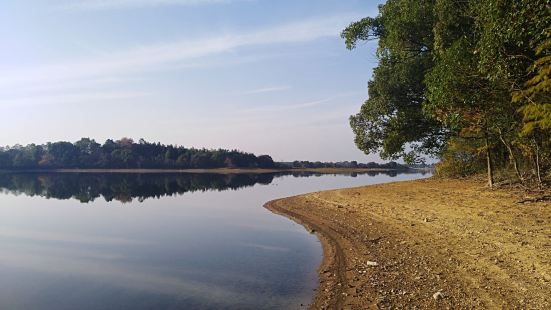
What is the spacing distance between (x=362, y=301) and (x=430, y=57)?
2101 centimetres

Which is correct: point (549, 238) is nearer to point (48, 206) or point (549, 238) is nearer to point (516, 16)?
point (516, 16)

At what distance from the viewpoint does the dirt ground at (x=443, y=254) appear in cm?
1016

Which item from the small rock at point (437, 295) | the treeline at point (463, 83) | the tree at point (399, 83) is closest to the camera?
the small rock at point (437, 295)

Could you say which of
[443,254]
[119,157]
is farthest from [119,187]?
[119,157]

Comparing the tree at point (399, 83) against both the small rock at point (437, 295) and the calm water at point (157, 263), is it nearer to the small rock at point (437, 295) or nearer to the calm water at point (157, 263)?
the calm water at point (157, 263)

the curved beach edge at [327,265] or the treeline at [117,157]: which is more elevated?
the treeline at [117,157]

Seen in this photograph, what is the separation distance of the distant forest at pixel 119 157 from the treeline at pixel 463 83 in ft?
442

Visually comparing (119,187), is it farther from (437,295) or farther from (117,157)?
(117,157)

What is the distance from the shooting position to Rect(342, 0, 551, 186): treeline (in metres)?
13.6

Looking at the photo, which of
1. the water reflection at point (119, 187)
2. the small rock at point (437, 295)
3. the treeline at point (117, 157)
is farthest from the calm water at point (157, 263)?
the treeline at point (117, 157)

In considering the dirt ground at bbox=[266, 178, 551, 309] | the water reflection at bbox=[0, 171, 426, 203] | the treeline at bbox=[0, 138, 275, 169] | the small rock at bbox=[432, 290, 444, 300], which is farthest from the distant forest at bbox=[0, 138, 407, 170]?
the small rock at bbox=[432, 290, 444, 300]

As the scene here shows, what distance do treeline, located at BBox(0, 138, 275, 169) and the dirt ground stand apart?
479ft

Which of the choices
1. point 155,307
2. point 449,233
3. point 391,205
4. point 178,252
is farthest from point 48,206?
point 449,233

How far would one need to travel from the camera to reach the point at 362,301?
10688 millimetres
